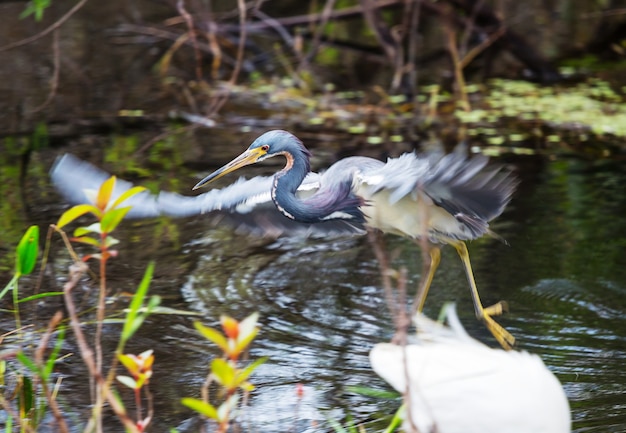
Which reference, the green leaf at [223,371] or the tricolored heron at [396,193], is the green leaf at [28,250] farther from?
the tricolored heron at [396,193]

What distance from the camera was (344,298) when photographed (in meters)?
5.09

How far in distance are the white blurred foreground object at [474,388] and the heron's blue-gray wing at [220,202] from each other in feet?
5.96

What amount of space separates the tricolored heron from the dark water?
0.35 m

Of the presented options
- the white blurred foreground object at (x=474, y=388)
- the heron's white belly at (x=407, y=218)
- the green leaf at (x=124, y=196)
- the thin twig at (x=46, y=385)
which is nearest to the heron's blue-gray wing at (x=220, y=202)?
the heron's white belly at (x=407, y=218)

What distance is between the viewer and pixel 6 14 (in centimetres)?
1156

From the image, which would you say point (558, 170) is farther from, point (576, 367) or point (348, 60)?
point (348, 60)

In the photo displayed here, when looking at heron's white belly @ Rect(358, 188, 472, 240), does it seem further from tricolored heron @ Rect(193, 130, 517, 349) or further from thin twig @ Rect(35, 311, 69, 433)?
thin twig @ Rect(35, 311, 69, 433)

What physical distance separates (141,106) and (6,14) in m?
3.68

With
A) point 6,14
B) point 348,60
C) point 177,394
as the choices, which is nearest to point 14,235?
point 177,394

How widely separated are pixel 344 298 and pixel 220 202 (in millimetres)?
940

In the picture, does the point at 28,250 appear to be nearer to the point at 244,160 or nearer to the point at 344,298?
the point at 244,160

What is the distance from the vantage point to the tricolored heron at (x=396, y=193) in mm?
3885

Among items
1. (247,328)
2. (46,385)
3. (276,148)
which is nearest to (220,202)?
(276,148)

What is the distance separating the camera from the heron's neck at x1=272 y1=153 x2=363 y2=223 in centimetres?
443
